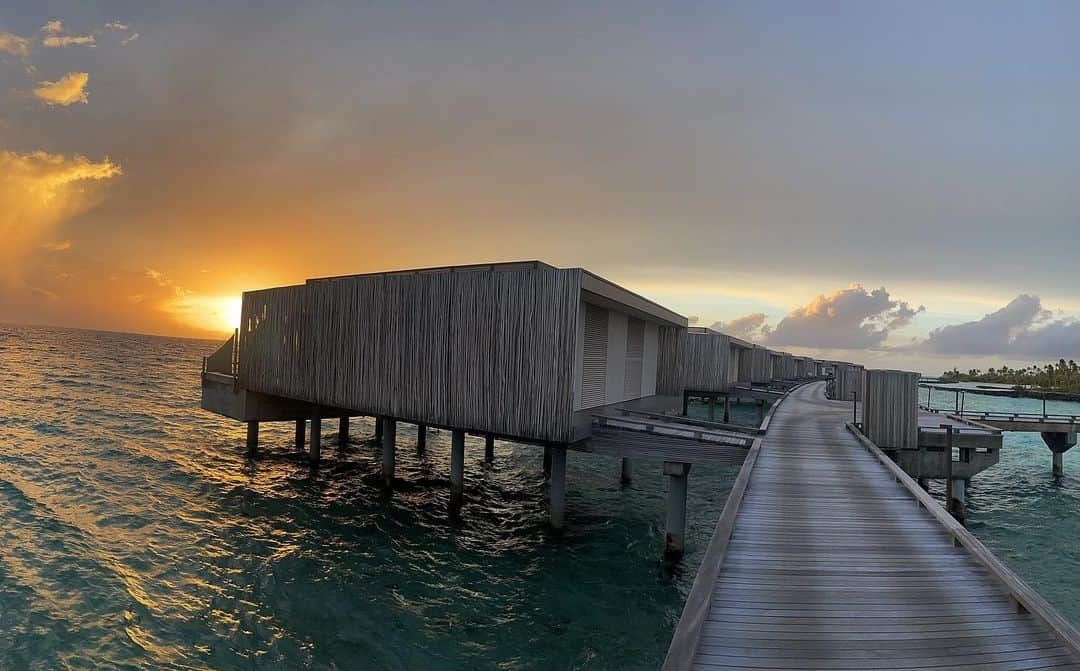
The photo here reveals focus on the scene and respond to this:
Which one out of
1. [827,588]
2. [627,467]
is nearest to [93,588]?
[827,588]

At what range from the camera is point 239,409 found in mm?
21938

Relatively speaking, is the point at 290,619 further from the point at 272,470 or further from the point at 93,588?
the point at 272,470

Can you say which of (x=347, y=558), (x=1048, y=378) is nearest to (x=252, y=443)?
(x=347, y=558)

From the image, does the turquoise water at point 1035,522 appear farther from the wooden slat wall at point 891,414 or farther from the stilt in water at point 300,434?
the stilt in water at point 300,434

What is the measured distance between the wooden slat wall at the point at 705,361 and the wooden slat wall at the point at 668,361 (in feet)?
19.2

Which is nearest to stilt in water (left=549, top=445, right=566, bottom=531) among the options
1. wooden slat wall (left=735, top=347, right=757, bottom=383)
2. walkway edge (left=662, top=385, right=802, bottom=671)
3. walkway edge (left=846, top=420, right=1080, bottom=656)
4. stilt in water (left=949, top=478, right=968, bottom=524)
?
walkway edge (left=662, top=385, right=802, bottom=671)

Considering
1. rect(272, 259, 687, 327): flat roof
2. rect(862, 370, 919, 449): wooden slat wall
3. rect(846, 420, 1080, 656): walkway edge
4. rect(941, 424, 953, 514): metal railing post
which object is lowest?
rect(941, 424, 953, 514): metal railing post

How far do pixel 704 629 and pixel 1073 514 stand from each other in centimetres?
2259

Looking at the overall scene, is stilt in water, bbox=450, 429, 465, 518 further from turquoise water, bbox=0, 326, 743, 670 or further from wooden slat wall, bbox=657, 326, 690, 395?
wooden slat wall, bbox=657, 326, 690, 395

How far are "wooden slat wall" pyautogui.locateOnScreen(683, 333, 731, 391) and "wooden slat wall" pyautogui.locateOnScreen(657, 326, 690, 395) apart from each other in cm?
584

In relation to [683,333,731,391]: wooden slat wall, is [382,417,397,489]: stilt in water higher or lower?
lower

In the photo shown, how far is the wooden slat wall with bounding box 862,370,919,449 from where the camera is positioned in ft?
52.2

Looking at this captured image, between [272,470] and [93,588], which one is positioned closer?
[93,588]

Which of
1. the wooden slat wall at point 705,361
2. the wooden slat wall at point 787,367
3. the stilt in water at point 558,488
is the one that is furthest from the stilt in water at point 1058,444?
the wooden slat wall at point 787,367
